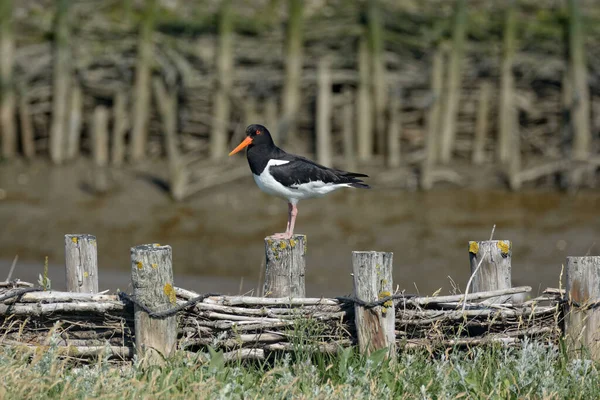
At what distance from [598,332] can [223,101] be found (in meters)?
9.53

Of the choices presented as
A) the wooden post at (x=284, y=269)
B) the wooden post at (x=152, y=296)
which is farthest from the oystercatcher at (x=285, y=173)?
the wooden post at (x=152, y=296)

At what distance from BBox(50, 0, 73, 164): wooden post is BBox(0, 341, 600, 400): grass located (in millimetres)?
9535

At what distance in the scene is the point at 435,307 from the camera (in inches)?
258

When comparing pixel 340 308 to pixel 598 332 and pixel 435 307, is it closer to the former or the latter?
pixel 435 307

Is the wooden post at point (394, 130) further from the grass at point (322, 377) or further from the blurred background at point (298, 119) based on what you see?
the grass at point (322, 377)

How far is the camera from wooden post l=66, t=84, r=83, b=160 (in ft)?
50.9

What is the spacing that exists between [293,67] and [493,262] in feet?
28.7

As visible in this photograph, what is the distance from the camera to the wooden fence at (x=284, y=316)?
629 cm

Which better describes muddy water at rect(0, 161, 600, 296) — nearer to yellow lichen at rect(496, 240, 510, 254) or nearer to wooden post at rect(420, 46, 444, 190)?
wooden post at rect(420, 46, 444, 190)

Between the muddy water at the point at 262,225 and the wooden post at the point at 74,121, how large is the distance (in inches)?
13.0

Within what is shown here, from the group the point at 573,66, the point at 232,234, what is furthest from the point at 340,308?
the point at 573,66

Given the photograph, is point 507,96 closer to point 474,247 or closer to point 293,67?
point 293,67

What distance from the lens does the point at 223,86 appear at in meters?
15.1

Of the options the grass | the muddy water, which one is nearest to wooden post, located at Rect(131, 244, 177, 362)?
the grass
